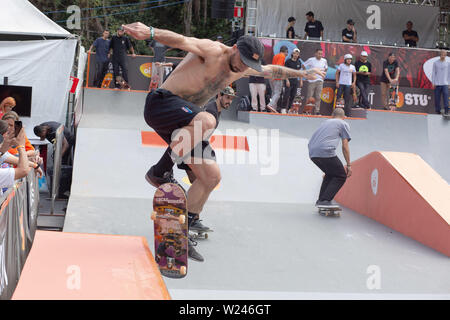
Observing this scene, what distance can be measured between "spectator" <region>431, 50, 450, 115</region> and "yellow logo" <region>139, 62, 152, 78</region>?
7.91m

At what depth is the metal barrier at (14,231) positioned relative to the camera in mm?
3490

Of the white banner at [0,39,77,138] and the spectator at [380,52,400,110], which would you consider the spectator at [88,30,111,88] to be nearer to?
the white banner at [0,39,77,138]

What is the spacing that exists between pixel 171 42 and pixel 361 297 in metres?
2.65

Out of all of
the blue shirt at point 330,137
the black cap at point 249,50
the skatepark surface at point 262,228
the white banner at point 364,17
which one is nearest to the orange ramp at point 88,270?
the skatepark surface at point 262,228

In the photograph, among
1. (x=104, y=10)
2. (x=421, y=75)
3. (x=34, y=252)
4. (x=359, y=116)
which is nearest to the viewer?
(x=34, y=252)

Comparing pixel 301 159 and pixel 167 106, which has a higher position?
pixel 167 106

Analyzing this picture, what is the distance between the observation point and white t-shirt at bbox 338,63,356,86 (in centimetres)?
1407

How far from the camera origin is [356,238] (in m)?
6.40

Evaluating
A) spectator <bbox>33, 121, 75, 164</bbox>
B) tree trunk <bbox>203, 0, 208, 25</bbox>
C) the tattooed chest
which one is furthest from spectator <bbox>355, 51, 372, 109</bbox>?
tree trunk <bbox>203, 0, 208, 25</bbox>

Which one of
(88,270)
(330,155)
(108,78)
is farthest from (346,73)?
(88,270)

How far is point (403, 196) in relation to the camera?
678cm

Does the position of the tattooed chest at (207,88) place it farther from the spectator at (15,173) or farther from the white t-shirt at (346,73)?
the white t-shirt at (346,73)

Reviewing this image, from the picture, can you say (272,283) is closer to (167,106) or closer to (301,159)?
(167,106)
